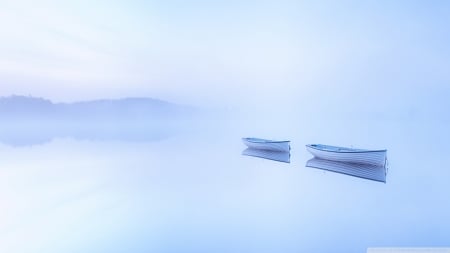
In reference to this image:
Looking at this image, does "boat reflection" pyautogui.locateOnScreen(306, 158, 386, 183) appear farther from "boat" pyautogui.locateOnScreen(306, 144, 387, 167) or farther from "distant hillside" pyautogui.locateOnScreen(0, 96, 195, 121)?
"distant hillside" pyautogui.locateOnScreen(0, 96, 195, 121)

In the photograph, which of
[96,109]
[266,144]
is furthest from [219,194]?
[96,109]

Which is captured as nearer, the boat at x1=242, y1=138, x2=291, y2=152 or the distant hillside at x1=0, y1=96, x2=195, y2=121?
the distant hillside at x1=0, y1=96, x2=195, y2=121

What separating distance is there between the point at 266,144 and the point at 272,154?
179 mm

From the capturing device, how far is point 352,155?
272 cm

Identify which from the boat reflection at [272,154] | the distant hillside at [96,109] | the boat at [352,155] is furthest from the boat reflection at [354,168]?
the distant hillside at [96,109]

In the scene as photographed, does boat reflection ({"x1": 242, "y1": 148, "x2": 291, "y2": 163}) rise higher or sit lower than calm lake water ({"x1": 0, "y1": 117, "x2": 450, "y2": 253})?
higher

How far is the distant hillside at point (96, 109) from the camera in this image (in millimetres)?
2850

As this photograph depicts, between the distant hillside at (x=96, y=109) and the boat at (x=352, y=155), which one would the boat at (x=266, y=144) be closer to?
the boat at (x=352, y=155)

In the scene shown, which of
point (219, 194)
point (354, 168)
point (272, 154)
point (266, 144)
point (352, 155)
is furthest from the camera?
point (272, 154)

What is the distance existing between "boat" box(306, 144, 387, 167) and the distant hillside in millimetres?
1244

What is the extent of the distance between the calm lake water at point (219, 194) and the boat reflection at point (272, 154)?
7 centimetres

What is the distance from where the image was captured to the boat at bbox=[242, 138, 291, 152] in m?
3.06

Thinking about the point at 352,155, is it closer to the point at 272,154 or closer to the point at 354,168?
the point at 354,168

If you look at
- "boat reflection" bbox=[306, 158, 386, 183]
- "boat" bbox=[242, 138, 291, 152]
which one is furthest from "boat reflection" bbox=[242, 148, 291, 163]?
"boat reflection" bbox=[306, 158, 386, 183]
